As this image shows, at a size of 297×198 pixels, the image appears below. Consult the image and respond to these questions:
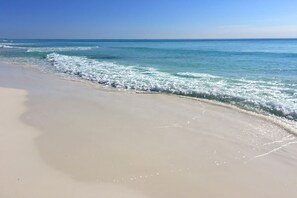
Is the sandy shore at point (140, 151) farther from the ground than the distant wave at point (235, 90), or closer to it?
closer to it

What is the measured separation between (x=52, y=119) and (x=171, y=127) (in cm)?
325

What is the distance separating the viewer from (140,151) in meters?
6.45

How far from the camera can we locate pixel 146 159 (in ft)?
19.9

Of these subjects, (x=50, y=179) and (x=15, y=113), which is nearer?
(x=50, y=179)

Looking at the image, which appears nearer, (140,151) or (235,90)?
(140,151)

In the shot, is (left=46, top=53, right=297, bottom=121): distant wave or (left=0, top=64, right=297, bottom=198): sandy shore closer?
(left=0, top=64, right=297, bottom=198): sandy shore

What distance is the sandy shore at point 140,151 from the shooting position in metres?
5.05

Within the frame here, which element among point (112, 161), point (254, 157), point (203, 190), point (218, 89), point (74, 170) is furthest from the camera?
point (218, 89)

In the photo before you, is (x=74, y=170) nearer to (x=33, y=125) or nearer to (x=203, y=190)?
(x=203, y=190)

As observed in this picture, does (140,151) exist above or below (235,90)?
below

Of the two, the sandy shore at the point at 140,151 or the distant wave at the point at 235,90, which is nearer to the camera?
the sandy shore at the point at 140,151

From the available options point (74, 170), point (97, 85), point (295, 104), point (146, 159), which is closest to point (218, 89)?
point (295, 104)

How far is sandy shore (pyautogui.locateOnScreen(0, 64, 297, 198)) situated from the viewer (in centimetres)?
505

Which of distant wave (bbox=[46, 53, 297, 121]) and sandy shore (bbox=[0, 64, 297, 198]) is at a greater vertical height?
distant wave (bbox=[46, 53, 297, 121])
